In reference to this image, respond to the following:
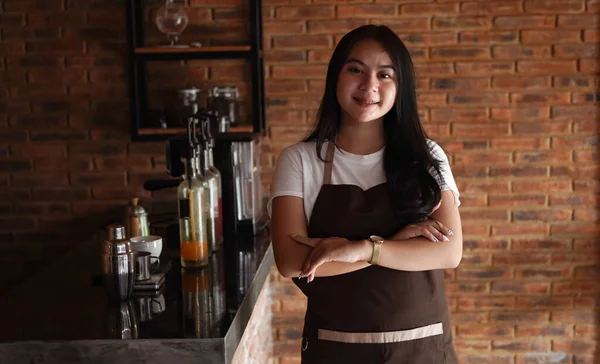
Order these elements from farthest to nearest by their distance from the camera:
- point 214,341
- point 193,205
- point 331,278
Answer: point 193,205 → point 331,278 → point 214,341

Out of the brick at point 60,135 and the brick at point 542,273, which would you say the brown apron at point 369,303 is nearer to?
the brick at point 542,273

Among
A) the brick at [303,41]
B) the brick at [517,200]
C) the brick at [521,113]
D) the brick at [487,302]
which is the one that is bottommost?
the brick at [487,302]

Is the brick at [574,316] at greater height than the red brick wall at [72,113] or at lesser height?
lesser

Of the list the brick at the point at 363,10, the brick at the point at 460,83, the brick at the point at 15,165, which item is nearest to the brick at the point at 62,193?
the brick at the point at 15,165

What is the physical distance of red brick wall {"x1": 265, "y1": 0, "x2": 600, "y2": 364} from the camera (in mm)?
3604

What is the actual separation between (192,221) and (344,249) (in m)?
0.75

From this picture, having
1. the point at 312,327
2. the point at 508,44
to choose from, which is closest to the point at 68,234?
the point at 312,327

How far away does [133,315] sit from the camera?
200 cm

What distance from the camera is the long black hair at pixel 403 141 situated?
2.03 metres

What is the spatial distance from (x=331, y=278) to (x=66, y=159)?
217 cm

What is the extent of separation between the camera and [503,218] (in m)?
3.73

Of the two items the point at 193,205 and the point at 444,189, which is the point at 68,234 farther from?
the point at 444,189

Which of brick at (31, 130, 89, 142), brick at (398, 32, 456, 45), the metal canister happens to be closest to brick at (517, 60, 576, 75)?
brick at (398, 32, 456, 45)

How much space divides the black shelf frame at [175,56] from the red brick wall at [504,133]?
125 mm
